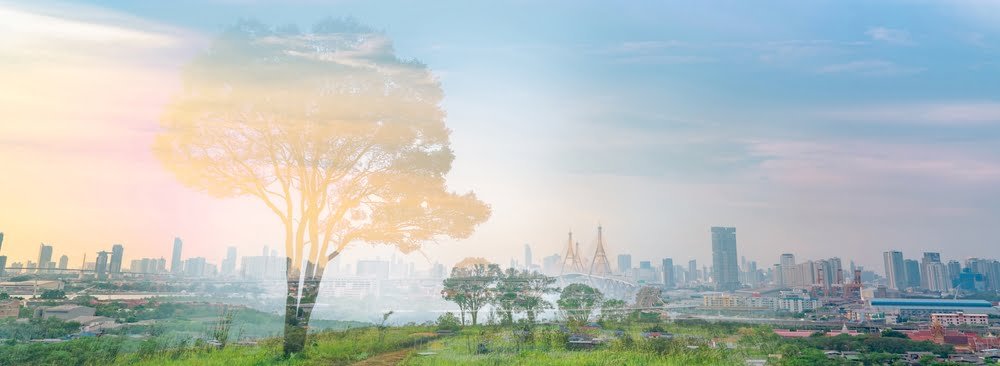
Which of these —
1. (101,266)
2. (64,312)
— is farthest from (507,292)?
(64,312)

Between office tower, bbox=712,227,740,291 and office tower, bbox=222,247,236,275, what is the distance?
7.28 meters

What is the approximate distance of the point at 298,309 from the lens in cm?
635

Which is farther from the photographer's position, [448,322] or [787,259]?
[787,259]

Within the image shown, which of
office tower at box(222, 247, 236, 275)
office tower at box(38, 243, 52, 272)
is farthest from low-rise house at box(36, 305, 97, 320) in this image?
office tower at box(222, 247, 236, 275)

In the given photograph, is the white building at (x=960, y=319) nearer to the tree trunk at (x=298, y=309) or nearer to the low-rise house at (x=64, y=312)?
the tree trunk at (x=298, y=309)

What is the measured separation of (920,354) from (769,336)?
4.70 feet

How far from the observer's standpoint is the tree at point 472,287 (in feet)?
26.1

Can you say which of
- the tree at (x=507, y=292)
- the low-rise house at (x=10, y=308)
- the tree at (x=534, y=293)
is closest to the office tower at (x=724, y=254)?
the tree at (x=534, y=293)

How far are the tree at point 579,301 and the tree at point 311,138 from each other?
280 cm

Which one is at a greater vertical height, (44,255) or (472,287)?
(44,255)

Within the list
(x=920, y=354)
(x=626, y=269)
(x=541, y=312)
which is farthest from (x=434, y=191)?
(x=920, y=354)

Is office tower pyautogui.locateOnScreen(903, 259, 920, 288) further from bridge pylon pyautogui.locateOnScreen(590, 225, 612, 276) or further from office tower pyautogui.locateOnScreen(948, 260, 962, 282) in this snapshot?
bridge pylon pyautogui.locateOnScreen(590, 225, 612, 276)

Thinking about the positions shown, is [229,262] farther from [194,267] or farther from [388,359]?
[388,359]

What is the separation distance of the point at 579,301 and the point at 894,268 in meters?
4.89
